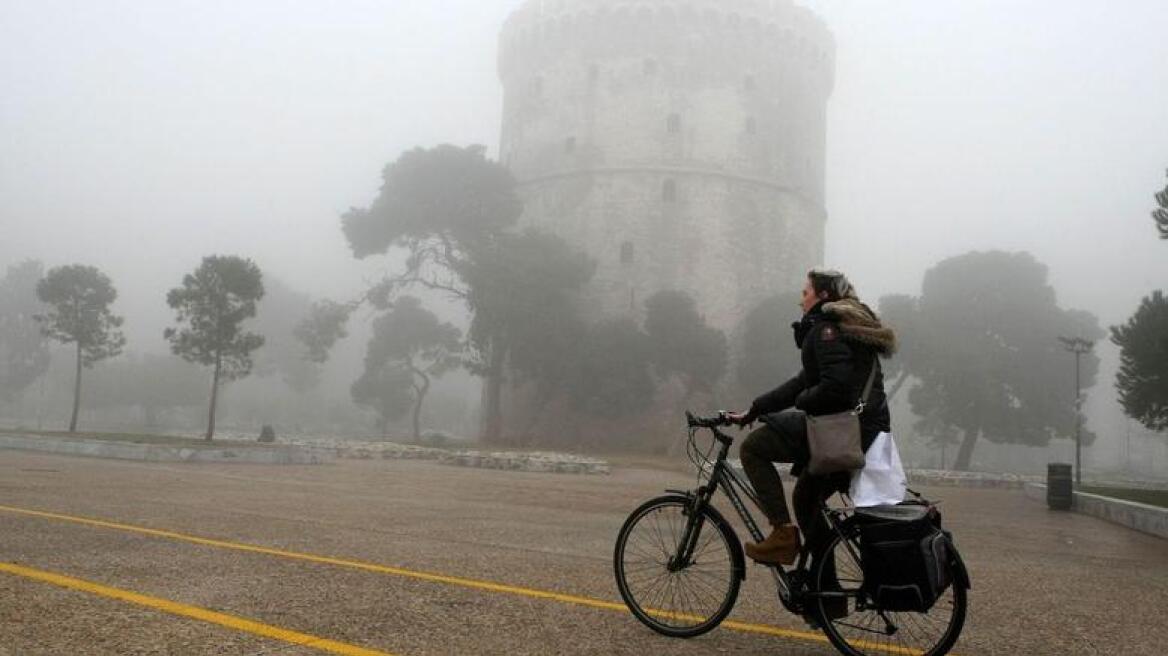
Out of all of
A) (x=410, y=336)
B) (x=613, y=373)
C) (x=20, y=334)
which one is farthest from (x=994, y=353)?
(x=20, y=334)

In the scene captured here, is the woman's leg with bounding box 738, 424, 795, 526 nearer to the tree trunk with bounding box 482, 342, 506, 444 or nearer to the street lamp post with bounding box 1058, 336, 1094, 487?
the street lamp post with bounding box 1058, 336, 1094, 487

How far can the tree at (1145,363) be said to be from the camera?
61.0 feet

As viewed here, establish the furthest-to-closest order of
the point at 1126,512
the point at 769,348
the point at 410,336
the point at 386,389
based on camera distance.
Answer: the point at 386,389 → the point at 410,336 → the point at 769,348 → the point at 1126,512

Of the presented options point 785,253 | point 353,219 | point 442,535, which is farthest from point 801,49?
point 442,535

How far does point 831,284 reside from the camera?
3.93 meters

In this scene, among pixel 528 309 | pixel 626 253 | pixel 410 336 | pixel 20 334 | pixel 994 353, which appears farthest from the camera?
pixel 20 334

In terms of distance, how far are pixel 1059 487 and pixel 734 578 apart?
44.7 feet

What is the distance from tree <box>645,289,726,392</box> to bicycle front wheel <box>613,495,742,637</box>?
33.9 m

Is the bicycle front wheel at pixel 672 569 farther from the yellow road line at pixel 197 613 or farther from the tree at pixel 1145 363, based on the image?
the tree at pixel 1145 363

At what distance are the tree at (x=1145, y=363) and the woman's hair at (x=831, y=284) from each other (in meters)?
17.3

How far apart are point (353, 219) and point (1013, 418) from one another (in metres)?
30.9

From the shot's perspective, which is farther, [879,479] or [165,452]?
[165,452]

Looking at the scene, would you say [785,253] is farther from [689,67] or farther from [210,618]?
[210,618]

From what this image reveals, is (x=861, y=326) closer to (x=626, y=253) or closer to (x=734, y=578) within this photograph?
(x=734, y=578)
